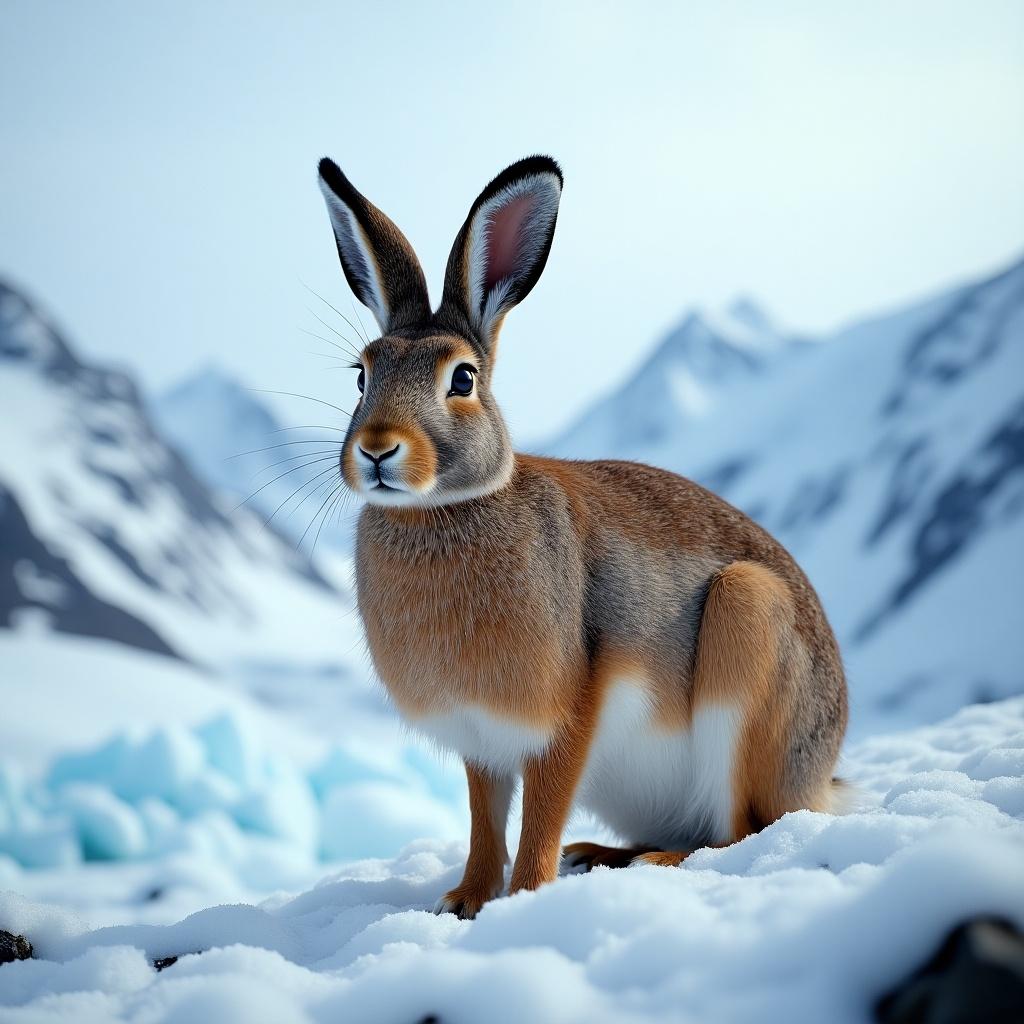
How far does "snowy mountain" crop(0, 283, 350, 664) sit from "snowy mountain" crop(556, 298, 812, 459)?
828cm

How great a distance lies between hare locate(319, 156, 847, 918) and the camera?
9.11 ft

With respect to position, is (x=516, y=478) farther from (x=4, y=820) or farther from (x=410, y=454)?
(x=4, y=820)

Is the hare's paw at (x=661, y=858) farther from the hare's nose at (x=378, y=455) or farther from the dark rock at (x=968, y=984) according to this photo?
the dark rock at (x=968, y=984)

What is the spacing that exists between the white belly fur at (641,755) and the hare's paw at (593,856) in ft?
0.51

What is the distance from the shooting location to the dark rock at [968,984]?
1.31 m

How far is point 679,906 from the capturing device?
181cm

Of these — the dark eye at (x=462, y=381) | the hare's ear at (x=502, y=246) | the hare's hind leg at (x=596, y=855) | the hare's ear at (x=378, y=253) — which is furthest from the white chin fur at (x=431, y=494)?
the hare's hind leg at (x=596, y=855)

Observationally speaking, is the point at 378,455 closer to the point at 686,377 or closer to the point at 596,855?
the point at 596,855

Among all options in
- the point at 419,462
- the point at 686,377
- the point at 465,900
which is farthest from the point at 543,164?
the point at 686,377

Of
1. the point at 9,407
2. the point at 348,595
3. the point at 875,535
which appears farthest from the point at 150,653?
the point at 348,595

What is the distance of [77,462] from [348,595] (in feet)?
57.4

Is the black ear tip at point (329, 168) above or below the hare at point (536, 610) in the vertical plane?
above

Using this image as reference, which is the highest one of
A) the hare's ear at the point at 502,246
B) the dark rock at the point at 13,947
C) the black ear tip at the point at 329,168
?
the black ear tip at the point at 329,168

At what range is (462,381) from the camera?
292 centimetres
